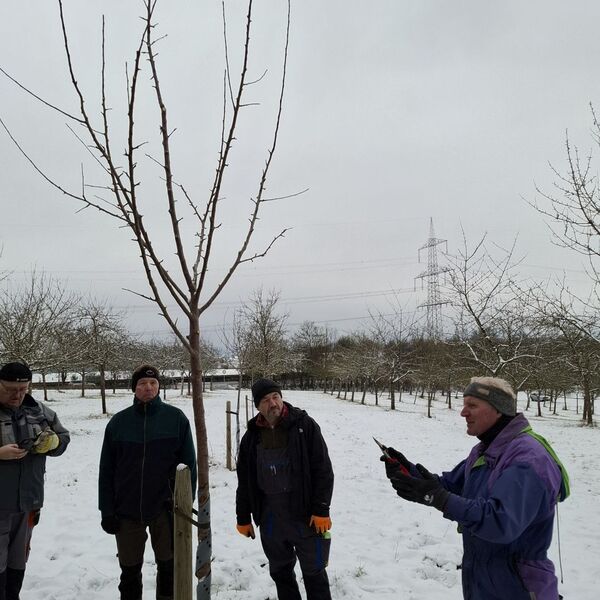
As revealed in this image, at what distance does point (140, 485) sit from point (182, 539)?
0.95 metres

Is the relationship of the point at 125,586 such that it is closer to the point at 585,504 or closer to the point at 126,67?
the point at 126,67

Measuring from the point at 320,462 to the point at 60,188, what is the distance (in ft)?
7.57

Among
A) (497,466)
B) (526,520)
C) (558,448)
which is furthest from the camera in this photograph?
(558,448)

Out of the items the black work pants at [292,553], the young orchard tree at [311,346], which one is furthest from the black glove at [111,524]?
the young orchard tree at [311,346]

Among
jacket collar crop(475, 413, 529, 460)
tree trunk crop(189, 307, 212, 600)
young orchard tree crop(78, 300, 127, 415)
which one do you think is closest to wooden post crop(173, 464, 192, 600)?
tree trunk crop(189, 307, 212, 600)

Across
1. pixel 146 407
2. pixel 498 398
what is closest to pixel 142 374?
pixel 146 407

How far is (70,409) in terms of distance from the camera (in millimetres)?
19719

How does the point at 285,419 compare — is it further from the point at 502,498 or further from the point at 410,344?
the point at 410,344

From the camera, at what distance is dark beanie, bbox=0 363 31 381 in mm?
2803

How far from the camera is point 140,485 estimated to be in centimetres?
287

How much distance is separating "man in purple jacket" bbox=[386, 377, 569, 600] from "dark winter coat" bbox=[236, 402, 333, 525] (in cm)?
86

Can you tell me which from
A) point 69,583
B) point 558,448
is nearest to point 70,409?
point 69,583

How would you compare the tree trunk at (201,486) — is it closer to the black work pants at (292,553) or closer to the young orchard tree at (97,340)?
the black work pants at (292,553)

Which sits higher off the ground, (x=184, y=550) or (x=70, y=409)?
(x=184, y=550)
